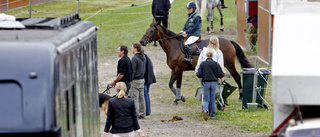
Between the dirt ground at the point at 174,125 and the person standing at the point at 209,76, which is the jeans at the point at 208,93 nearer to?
the person standing at the point at 209,76

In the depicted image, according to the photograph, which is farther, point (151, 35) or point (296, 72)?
point (151, 35)

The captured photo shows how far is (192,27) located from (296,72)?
37.6 ft

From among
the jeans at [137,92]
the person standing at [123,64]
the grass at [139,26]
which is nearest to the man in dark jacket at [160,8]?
the grass at [139,26]

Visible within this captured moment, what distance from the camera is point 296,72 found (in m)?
5.10

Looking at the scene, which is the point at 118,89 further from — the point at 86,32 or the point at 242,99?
the point at 242,99

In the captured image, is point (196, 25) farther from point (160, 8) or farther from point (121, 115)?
point (160, 8)

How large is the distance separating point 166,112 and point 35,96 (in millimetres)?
10331

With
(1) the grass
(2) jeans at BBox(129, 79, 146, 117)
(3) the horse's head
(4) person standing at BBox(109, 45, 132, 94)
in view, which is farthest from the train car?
(3) the horse's head

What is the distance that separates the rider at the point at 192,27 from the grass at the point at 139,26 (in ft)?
5.09

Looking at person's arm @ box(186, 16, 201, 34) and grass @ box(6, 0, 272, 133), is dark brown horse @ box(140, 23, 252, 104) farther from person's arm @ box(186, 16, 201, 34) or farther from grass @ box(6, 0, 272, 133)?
grass @ box(6, 0, 272, 133)

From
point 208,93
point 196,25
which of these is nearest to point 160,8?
point 196,25

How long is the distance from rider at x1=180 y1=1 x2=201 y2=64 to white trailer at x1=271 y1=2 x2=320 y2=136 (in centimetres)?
1040

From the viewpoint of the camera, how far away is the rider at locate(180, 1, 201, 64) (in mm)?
16297

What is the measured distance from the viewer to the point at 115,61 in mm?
23172
